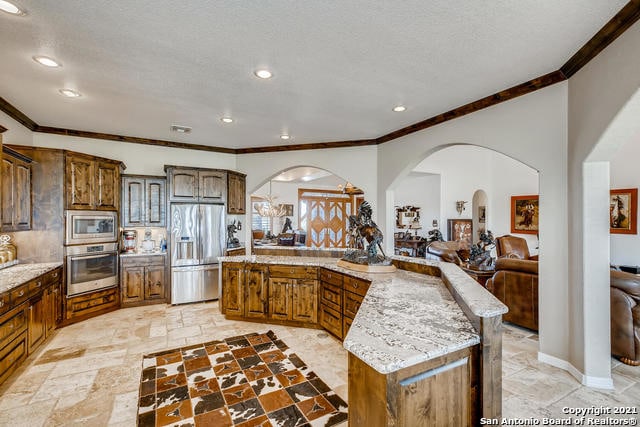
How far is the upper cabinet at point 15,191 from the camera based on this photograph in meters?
3.21

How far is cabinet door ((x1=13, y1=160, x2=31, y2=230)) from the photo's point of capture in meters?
3.43

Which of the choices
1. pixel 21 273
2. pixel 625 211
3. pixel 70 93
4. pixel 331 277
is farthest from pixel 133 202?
pixel 625 211

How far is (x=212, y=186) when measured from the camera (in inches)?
208

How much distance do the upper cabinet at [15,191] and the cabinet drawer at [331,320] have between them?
3793 millimetres

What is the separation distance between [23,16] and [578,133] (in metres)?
4.40

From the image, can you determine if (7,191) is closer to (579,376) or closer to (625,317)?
(579,376)

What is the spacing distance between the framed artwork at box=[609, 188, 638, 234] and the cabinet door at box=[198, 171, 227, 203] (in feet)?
25.1

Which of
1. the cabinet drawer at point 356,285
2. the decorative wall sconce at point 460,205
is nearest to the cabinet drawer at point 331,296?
the cabinet drawer at point 356,285

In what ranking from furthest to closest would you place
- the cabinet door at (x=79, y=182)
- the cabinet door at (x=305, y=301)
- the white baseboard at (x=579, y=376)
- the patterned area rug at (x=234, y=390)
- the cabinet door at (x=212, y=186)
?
the cabinet door at (x=212, y=186), the cabinet door at (x=79, y=182), the cabinet door at (x=305, y=301), the white baseboard at (x=579, y=376), the patterned area rug at (x=234, y=390)

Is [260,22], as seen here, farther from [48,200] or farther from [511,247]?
[511,247]

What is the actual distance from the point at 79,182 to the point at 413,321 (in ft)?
15.6

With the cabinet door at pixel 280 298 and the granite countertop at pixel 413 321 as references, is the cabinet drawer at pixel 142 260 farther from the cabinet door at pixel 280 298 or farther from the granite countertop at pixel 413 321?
the granite countertop at pixel 413 321

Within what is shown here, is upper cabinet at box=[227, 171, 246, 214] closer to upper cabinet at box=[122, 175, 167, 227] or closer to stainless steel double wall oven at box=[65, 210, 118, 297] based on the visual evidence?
upper cabinet at box=[122, 175, 167, 227]

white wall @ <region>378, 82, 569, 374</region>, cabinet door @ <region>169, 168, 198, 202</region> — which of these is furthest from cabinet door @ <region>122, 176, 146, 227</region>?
white wall @ <region>378, 82, 569, 374</region>
